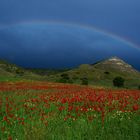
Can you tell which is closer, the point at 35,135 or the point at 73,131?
the point at 35,135

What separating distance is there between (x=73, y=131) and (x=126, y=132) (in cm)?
150

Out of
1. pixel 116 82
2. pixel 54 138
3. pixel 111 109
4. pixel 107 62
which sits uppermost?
pixel 107 62

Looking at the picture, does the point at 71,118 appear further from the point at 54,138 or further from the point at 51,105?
the point at 51,105

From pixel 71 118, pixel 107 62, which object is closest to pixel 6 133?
pixel 71 118

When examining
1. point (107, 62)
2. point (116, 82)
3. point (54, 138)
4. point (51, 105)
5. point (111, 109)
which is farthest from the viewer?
point (107, 62)

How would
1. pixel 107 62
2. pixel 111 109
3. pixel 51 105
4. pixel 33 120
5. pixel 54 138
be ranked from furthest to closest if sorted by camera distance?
pixel 107 62 → pixel 51 105 → pixel 111 109 → pixel 33 120 → pixel 54 138

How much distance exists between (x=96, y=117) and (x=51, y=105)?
3360 mm

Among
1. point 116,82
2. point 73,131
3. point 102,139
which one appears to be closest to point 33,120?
point 73,131

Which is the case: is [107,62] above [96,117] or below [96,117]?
above

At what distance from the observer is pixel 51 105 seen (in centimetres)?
1348

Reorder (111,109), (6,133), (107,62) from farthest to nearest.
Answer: (107,62)
(111,109)
(6,133)

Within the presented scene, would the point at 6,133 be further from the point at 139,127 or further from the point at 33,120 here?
the point at 139,127

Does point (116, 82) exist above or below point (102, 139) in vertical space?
above

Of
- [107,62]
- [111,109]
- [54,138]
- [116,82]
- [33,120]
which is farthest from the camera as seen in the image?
[107,62]
